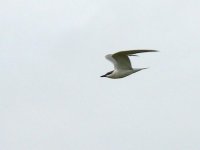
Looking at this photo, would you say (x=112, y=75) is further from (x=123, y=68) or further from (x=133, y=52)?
(x=133, y=52)

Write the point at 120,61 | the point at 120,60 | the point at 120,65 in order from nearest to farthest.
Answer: the point at 120,60 < the point at 120,61 < the point at 120,65

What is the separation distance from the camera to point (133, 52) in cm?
3731

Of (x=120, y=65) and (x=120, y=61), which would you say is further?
(x=120, y=65)

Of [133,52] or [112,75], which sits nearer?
[133,52]

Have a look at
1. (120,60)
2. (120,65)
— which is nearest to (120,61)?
(120,60)

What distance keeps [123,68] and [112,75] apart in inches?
52.7

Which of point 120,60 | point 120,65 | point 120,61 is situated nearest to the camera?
point 120,60

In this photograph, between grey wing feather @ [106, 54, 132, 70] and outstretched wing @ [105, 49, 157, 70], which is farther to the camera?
grey wing feather @ [106, 54, 132, 70]

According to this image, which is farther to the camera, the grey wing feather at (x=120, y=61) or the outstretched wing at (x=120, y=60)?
the grey wing feather at (x=120, y=61)

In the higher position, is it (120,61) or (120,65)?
(120,61)

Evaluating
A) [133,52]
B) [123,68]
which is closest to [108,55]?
[123,68]

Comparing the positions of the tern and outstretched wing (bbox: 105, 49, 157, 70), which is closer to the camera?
outstretched wing (bbox: 105, 49, 157, 70)

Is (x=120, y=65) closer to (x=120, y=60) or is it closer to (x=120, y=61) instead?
(x=120, y=61)

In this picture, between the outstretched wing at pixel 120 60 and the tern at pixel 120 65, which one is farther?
the tern at pixel 120 65
